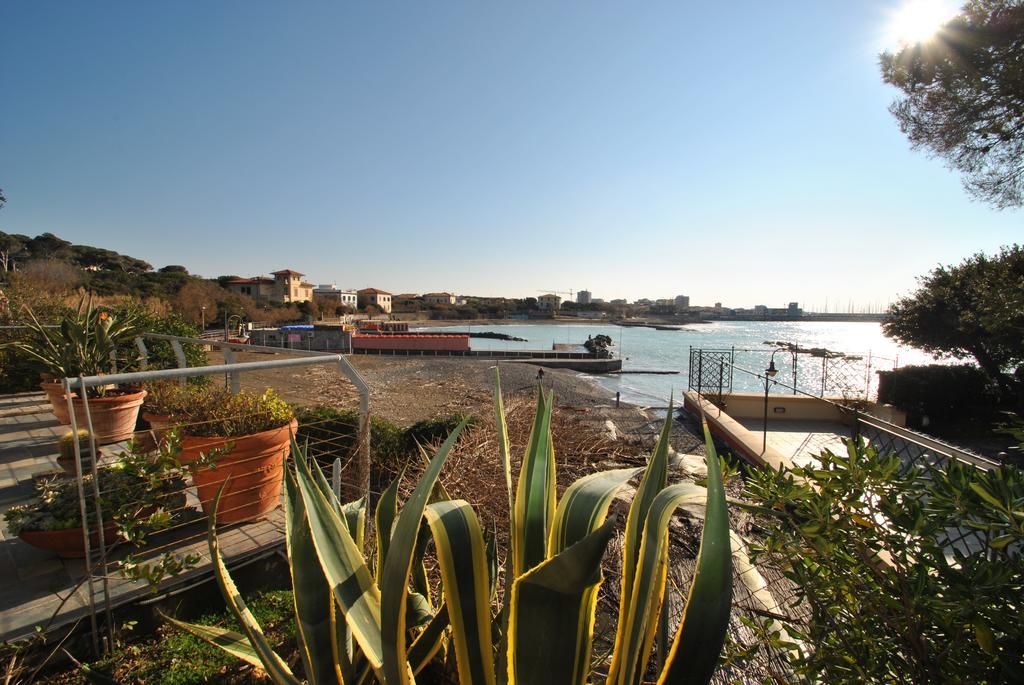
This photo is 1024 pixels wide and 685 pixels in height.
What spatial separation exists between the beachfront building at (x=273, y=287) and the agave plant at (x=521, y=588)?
65.8m

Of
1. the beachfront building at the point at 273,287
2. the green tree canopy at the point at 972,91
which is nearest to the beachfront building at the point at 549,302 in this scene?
the beachfront building at the point at 273,287

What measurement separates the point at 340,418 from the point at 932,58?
35.8ft

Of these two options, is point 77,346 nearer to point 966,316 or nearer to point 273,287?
point 966,316

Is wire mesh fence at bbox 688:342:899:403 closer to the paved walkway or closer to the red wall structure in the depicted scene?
the paved walkway

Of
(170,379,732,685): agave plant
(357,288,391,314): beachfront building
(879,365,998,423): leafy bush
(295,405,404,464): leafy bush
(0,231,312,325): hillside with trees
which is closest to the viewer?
(170,379,732,685): agave plant

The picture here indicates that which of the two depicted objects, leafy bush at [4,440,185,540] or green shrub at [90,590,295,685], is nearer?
green shrub at [90,590,295,685]

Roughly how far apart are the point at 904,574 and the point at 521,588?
0.84 m

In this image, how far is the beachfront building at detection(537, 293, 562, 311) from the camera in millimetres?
102125

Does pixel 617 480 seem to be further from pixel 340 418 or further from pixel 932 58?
pixel 932 58

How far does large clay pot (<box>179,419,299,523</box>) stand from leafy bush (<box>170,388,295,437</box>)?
0.10 meters

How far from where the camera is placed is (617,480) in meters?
0.98

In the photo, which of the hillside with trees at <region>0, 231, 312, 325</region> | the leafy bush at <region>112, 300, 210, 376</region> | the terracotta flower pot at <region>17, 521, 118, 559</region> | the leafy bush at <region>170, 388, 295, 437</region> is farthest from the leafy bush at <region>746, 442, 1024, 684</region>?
the hillside with trees at <region>0, 231, 312, 325</region>

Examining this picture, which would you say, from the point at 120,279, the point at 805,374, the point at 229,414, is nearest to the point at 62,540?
the point at 229,414

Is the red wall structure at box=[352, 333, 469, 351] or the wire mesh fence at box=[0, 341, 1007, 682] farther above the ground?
the wire mesh fence at box=[0, 341, 1007, 682]
